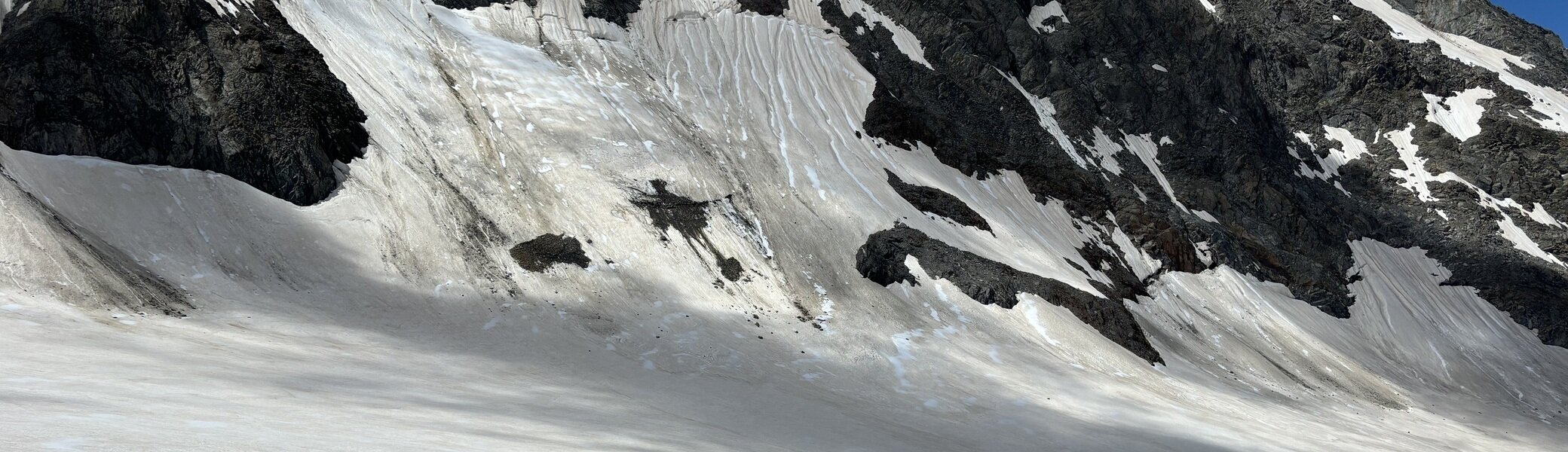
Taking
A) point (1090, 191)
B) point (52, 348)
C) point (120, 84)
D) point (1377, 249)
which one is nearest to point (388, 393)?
point (52, 348)

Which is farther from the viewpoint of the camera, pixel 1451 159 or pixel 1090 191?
pixel 1451 159

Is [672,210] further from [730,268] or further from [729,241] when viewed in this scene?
[730,268]

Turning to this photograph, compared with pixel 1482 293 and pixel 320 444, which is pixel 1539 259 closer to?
pixel 1482 293

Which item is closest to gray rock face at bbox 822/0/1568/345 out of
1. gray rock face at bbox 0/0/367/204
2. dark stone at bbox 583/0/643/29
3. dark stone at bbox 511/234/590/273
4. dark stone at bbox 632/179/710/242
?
dark stone at bbox 583/0/643/29

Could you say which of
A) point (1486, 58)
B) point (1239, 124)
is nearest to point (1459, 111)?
point (1486, 58)

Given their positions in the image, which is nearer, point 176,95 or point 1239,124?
point 176,95

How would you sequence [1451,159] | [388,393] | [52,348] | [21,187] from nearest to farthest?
[52,348] → [388,393] → [21,187] → [1451,159]
